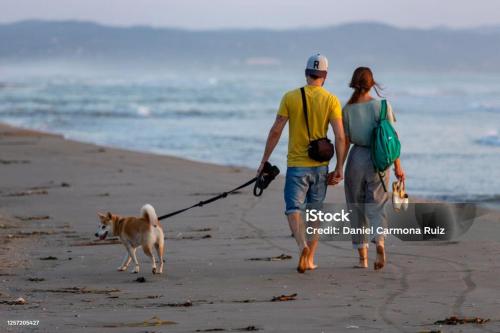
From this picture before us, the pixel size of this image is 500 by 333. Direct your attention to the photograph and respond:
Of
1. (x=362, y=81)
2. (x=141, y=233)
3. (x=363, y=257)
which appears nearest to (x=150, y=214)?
(x=141, y=233)

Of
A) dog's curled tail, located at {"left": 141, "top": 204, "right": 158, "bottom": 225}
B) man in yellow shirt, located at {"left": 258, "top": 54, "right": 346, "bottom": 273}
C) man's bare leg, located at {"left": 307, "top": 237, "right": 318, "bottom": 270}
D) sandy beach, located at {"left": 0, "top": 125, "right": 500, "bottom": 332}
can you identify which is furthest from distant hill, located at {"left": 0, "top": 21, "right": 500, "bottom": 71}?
dog's curled tail, located at {"left": 141, "top": 204, "right": 158, "bottom": 225}

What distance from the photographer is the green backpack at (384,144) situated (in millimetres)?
7891

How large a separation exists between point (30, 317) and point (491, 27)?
190043mm

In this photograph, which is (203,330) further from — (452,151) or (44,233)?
(452,151)

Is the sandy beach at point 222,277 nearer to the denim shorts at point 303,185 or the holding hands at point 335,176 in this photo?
the denim shorts at point 303,185

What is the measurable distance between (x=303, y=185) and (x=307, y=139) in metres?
0.36

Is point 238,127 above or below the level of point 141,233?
above

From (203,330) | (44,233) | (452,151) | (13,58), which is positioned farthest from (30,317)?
(13,58)

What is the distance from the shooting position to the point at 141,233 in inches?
321

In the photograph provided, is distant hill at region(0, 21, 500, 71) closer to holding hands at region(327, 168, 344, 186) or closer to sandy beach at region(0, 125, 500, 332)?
sandy beach at region(0, 125, 500, 332)

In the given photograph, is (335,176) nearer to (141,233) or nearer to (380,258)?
(380,258)

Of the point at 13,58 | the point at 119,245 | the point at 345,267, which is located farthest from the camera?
the point at 13,58

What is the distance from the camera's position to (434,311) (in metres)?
6.67

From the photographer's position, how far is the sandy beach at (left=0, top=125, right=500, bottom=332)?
6504 millimetres
